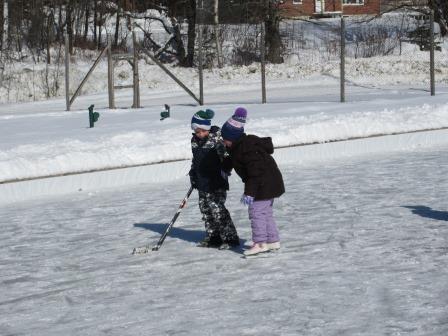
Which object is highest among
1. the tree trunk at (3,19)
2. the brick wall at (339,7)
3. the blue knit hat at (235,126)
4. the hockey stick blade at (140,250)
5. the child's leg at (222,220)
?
Answer: the brick wall at (339,7)

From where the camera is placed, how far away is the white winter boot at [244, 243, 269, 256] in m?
7.46

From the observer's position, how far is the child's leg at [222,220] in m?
7.91

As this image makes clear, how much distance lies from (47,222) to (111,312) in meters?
3.79

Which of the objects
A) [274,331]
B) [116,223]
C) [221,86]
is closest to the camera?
[274,331]

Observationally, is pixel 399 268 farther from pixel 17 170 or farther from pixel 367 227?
pixel 17 170

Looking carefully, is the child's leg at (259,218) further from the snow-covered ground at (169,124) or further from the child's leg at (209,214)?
the snow-covered ground at (169,124)

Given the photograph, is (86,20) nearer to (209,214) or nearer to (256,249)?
→ (209,214)

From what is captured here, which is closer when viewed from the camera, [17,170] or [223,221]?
[223,221]

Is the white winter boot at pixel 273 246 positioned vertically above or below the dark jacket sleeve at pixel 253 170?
below

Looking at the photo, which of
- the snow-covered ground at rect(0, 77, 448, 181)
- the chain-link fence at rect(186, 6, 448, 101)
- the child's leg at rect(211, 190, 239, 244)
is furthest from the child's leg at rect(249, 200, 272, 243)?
the chain-link fence at rect(186, 6, 448, 101)

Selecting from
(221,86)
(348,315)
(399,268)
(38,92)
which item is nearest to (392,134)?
(399,268)

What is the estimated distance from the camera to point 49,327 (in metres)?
5.73

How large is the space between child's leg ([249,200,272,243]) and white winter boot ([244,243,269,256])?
3 cm

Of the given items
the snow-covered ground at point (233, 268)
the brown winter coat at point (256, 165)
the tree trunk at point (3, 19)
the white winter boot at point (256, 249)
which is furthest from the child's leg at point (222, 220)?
the tree trunk at point (3, 19)
